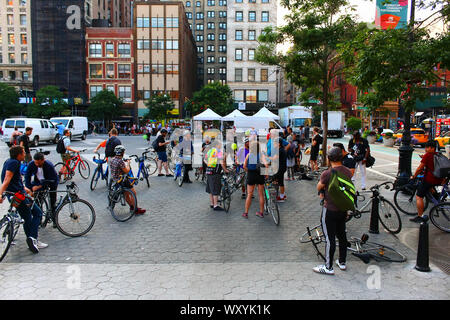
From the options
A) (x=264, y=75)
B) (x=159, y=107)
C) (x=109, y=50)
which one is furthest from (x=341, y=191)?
(x=109, y=50)

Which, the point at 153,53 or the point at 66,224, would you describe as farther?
the point at 153,53

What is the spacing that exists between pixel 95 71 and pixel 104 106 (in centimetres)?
1151

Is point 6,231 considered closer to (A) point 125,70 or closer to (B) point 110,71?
(A) point 125,70

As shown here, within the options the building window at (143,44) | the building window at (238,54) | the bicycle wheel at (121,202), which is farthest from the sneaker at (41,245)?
the building window at (238,54)

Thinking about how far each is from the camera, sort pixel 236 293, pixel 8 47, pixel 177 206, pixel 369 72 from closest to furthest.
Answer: pixel 236 293 < pixel 369 72 < pixel 177 206 < pixel 8 47

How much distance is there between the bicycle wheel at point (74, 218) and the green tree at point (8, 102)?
52700 millimetres

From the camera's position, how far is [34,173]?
6.95 metres

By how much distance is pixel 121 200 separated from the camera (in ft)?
26.9

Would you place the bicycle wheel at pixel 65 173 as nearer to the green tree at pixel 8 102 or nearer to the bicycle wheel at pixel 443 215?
the bicycle wheel at pixel 443 215

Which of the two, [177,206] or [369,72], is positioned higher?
[369,72]
